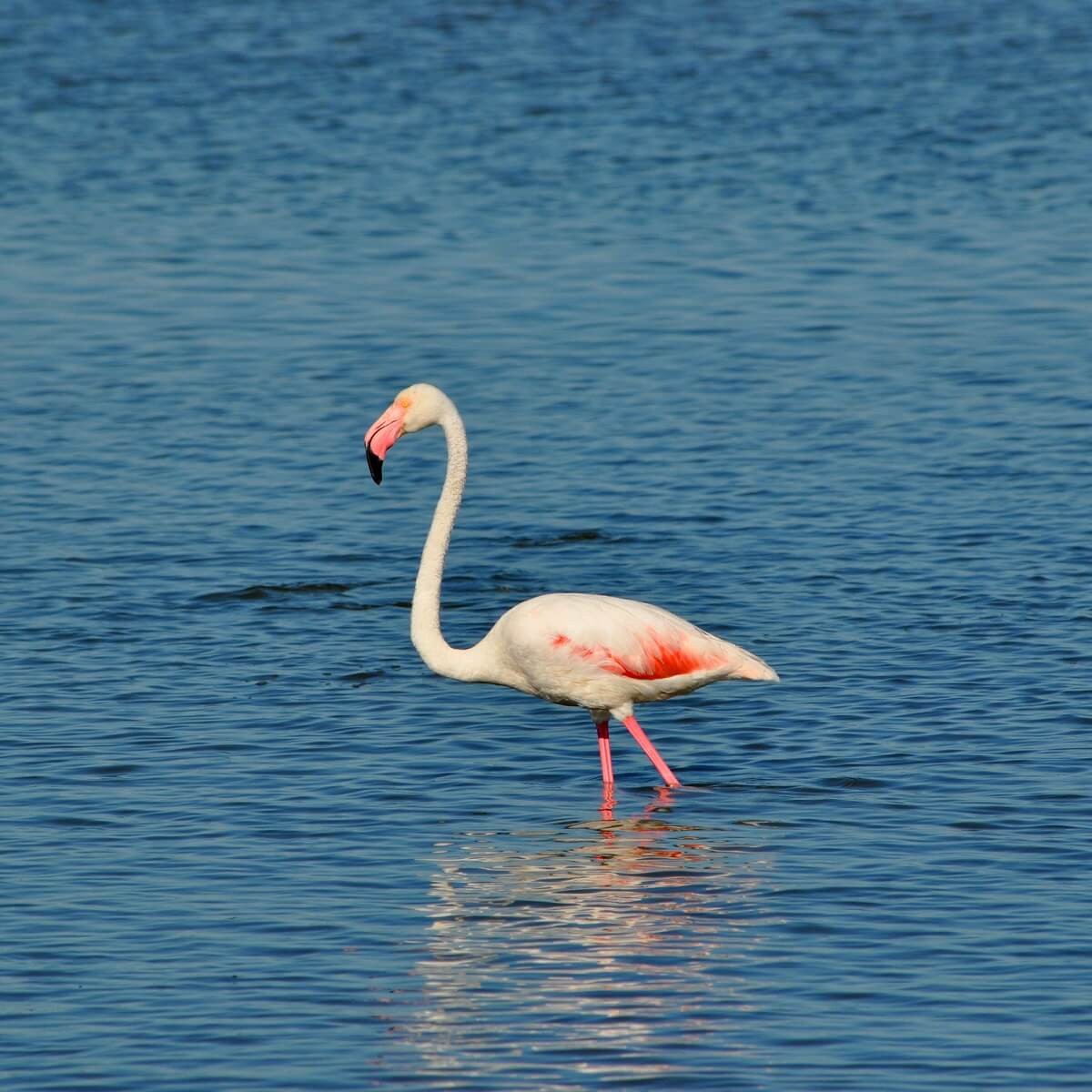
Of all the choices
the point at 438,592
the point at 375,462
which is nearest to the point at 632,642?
the point at 438,592

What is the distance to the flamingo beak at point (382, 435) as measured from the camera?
1180 centimetres

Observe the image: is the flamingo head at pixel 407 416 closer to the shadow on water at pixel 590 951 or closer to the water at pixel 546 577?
the water at pixel 546 577

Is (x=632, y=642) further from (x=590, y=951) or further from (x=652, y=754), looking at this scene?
(x=590, y=951)

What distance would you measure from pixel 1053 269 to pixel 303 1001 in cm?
1796

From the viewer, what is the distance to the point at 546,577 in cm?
1602

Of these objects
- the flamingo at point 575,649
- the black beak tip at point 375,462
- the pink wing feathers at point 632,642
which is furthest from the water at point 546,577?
the black beak tip at point 375,462

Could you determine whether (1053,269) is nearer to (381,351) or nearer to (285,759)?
(381,351)

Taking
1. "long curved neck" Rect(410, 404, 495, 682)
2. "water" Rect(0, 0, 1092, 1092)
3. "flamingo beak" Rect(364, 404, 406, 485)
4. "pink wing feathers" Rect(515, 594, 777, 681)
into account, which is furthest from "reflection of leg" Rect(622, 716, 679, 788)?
"flamingo beak" Rect(364, 404, 406, 485)

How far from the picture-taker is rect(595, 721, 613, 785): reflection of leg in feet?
38.8

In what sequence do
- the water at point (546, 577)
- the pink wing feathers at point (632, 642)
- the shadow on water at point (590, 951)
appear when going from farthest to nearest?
the pink wing feathers at point (632, 642) → the water at point (546, 577) → the shadow on water at point (590, 951)

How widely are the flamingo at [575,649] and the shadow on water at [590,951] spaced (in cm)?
62

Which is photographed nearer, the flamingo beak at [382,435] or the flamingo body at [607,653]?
the flamingo body at [607,653]

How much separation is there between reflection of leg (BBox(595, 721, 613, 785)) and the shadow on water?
0.16 m

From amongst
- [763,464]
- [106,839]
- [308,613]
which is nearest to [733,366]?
[763,464]
